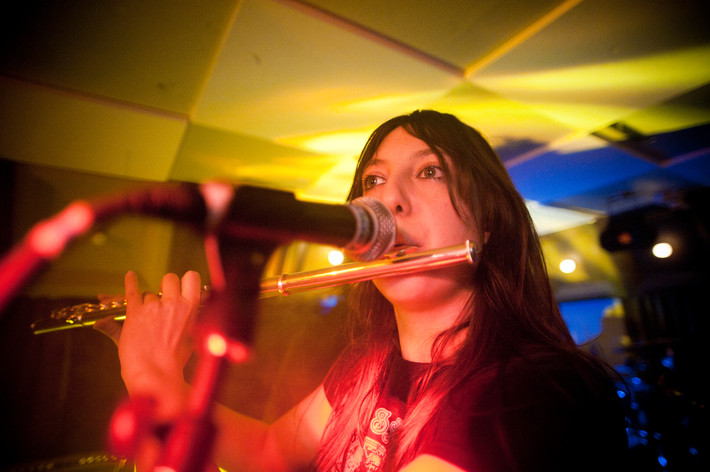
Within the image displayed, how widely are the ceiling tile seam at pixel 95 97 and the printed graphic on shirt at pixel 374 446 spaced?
2300 mm

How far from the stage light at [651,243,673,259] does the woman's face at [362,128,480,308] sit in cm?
633

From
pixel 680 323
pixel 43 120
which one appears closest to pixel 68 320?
pixel 43 120

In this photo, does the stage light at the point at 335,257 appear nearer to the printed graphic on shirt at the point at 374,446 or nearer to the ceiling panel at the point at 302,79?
the ceiling panel at the point at 302,79

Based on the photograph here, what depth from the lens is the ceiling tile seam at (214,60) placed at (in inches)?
68.1

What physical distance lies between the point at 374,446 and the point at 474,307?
52 centimetres

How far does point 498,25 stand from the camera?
1.89m

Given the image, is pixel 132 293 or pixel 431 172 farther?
pixel 431 172

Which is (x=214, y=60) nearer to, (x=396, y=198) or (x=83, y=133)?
(x=83, y=133)

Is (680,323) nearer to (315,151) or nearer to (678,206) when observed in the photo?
(678,206)

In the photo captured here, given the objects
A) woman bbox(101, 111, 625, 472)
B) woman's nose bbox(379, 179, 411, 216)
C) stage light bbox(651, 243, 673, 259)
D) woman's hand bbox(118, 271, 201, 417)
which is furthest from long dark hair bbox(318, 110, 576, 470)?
stage light bbox(651, 243, 673, 259)

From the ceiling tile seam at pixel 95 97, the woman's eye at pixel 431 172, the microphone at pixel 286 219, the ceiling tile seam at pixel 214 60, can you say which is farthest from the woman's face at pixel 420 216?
the ceiling tile seam at pixel 95 97

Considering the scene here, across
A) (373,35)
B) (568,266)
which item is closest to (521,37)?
(373,35)

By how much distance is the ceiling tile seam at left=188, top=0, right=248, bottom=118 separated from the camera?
5.68 ft

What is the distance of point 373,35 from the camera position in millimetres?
1913
